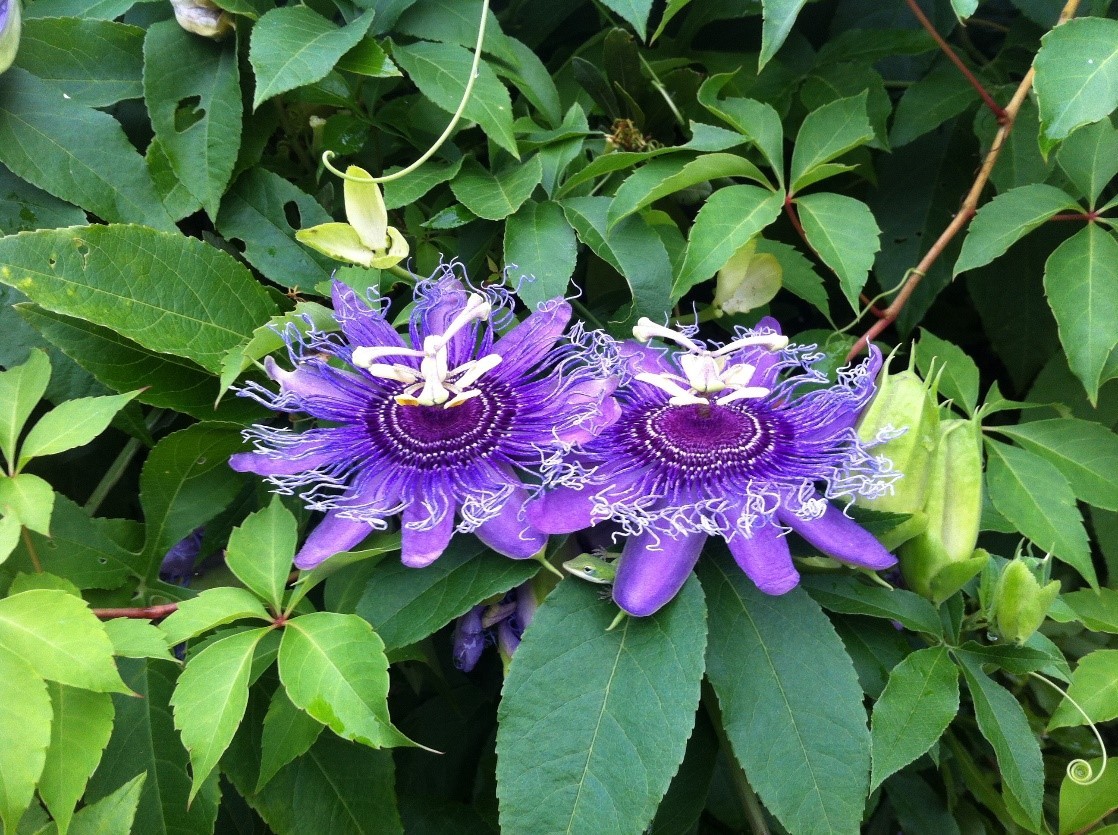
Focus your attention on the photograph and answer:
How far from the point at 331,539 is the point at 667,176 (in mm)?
458

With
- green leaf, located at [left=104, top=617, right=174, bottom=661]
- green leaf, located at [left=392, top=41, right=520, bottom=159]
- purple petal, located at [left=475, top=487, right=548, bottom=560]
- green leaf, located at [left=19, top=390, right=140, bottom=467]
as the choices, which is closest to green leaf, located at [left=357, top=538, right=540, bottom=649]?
purple petal, located at [left=475, top=487, right=548, bottom=560]

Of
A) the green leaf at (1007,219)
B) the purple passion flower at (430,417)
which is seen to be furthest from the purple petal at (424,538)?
the green leaf at (1007,219)

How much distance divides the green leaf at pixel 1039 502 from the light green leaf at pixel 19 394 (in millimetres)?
885

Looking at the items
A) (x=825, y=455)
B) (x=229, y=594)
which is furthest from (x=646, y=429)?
(x=229, y=594)

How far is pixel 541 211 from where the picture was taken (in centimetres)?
94

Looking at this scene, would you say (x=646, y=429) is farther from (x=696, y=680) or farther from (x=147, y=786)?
(x=147, y=786)

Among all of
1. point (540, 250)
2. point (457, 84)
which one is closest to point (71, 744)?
point (540, 250)

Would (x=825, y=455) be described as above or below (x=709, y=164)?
below

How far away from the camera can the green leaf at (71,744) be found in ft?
2.31

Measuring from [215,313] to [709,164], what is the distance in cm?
48

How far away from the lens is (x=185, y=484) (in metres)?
0.92

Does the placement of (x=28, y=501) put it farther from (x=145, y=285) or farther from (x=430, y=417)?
(x=430, y=417)

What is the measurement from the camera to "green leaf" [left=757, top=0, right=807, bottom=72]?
852mm

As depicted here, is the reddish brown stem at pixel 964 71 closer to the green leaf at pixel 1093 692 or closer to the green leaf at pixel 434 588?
the green leaf at pixel 1093 692
